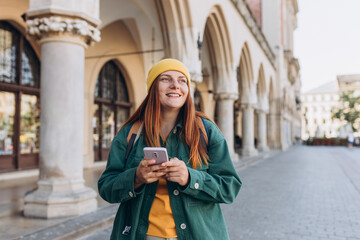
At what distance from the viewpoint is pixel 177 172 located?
1.40 meters

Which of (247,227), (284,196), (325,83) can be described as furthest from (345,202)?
(325,83)

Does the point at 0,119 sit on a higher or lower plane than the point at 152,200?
higher

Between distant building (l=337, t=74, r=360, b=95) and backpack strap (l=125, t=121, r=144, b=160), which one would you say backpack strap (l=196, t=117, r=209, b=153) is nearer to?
backpack strap (l=125, t=121, r=144, b=160)

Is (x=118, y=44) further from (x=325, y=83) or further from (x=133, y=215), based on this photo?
(x=325, y=83)

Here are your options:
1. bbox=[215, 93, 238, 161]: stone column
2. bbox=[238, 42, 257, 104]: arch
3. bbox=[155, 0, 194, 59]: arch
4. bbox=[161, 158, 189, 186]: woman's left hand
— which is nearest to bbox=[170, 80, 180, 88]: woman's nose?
bbox=[161, 158, 189, 186]: woman's left hand

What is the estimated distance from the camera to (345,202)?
6.42 meters

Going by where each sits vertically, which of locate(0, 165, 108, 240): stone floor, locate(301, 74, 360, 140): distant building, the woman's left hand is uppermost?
locate(301, 74, 360, 140): distant building

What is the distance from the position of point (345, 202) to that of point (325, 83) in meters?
99.4

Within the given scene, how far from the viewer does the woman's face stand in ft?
5.30

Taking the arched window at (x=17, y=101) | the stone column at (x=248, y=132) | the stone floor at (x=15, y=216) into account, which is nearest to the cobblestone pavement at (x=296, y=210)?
the stone floor at (x=15, y=216)

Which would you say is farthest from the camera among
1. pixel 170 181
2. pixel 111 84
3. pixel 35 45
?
pixel 111 84

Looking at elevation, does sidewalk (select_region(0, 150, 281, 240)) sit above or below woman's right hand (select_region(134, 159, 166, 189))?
below

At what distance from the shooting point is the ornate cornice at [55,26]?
453 centimetres

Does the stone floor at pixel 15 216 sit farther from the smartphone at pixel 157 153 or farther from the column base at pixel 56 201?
the smartphone at pixel 157 153
